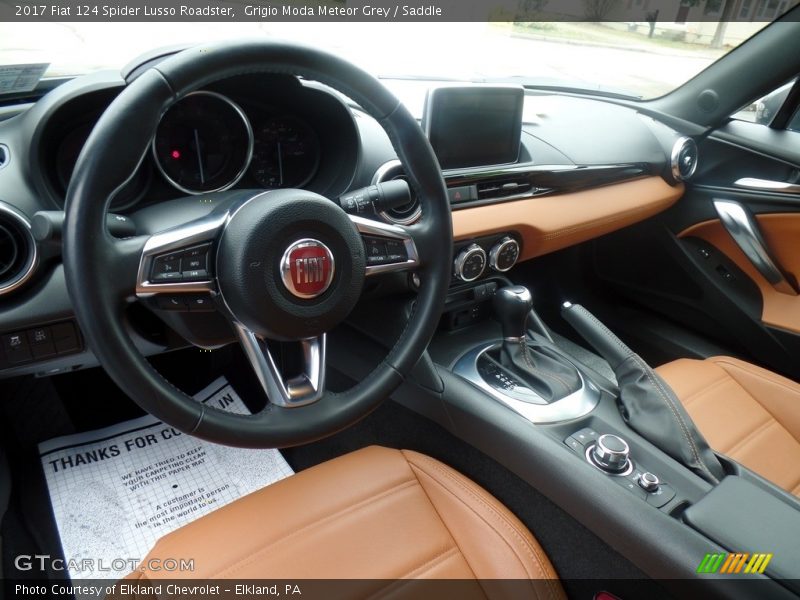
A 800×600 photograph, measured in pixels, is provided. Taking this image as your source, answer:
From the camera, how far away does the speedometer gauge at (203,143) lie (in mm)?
1043

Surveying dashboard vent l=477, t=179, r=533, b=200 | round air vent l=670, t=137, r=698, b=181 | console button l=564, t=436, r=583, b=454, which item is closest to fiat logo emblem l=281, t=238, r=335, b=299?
console button l=564, t=436, r=583, b=454

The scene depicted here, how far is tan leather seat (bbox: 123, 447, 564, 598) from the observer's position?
98 cm

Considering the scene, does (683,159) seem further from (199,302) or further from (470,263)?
(199,302)

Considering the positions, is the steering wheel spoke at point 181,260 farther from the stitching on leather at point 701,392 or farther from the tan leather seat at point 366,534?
the stitching on leather at point 701,392

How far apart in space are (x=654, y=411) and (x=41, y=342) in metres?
1.12

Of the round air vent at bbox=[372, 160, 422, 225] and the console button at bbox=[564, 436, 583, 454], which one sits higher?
the round air vent at bbox=[372, 160, 422, 225]

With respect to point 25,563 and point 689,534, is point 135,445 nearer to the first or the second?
point 25,563

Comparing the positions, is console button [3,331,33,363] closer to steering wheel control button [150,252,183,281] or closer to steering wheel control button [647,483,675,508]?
steering wheel control button [150,252,183,281]

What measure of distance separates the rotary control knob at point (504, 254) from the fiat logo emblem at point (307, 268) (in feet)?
2.39

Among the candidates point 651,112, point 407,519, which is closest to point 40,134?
point 407,519

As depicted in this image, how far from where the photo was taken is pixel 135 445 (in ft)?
5.16

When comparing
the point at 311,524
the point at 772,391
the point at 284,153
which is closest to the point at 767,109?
the point at 772,391

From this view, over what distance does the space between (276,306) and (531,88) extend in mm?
1543

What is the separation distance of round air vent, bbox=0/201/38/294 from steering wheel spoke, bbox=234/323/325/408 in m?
0.35
